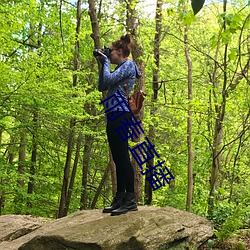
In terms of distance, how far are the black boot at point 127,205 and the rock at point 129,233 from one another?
6cm

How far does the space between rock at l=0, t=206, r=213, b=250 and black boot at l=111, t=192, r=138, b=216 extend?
0.06 meters

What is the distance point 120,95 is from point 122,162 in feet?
2.47

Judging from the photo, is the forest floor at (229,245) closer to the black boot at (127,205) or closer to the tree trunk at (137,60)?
the black boot at (127,205)

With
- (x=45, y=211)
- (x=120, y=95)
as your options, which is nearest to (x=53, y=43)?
(x=45, y=211)

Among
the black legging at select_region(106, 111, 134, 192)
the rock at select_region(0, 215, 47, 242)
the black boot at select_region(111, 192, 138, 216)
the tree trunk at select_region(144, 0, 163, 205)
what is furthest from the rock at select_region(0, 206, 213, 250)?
the tree trunk at select_region(144, 0, 163, 205)

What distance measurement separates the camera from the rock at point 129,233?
136 inches

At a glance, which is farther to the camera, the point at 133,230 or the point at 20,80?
the point at 20,80

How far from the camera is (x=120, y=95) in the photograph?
12.7ft

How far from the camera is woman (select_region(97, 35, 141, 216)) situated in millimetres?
3832

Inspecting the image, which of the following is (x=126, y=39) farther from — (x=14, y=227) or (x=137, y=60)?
(x=137, y=60)

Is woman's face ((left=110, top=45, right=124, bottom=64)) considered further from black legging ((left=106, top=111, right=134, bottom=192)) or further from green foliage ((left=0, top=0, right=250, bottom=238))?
green foliage ((left=0, top=0, right=250, bottom=238))

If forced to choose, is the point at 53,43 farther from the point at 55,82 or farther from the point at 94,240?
the point at 94,240

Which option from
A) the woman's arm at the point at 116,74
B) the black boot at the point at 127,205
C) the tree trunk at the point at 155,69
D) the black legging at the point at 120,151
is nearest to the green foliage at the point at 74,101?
the tree trunk at the point at 155,69

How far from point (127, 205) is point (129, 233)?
60 centimetres
